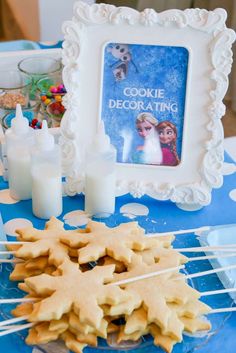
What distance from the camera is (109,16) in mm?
908

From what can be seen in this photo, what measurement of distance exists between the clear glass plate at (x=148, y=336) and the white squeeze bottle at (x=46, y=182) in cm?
8

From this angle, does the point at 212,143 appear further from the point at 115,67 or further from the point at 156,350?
the point at 156,350

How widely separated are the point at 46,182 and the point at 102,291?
0.92 feet

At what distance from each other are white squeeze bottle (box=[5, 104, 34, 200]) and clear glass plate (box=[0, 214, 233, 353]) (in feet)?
0.48

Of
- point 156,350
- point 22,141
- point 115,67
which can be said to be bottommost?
point 156,350

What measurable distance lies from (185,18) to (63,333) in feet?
1.68

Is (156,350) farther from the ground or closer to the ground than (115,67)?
closer to the ground

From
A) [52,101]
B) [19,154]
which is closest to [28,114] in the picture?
[52,101]

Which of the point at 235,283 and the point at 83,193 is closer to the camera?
the point at 235,283

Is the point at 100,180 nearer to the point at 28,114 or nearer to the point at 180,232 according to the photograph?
the point at 180,232

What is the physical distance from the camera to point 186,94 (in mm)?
939

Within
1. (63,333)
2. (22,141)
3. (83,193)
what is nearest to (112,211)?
(83,193)

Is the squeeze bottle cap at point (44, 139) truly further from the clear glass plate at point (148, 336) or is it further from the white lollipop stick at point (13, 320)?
the white lollipop stick at point (13, 320)

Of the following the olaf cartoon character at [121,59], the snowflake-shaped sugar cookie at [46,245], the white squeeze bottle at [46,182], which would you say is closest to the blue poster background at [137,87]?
the olaf cartoon character at [121,59]
